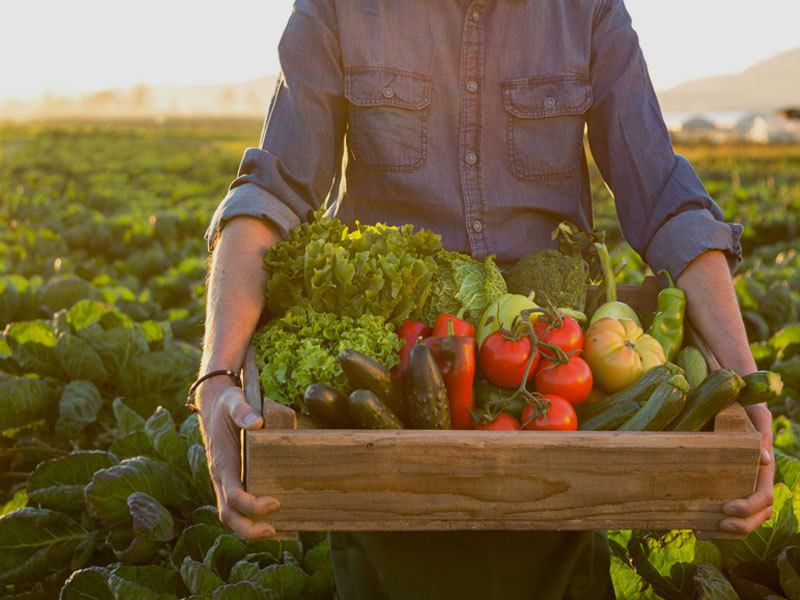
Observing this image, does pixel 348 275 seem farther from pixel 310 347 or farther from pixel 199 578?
pixel 199 578

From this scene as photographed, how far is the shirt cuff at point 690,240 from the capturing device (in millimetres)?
3123

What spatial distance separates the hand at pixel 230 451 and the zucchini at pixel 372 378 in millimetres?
273

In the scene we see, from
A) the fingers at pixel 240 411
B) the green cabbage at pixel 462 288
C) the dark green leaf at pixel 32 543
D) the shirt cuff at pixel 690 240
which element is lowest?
the dark green leaf at pixel 32 543

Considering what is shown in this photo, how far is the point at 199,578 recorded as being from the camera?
3506 mm

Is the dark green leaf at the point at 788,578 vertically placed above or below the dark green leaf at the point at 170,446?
below

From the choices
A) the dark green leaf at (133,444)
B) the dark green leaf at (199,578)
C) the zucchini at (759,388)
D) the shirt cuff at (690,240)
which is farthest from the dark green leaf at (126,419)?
the zucchini at (759,388)

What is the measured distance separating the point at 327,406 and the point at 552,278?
0.93m

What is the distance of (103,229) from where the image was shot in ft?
35.8

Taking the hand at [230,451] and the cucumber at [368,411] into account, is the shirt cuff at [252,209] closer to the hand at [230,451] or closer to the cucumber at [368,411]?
the hand at [230,451]

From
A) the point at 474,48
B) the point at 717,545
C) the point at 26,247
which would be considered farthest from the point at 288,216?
the point at 26,247

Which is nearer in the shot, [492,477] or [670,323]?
[492,477]

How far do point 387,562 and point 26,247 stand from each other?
839cm

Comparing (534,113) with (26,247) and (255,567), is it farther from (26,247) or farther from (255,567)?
(26,247)

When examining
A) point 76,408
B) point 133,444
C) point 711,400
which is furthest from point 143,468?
point 711,400
